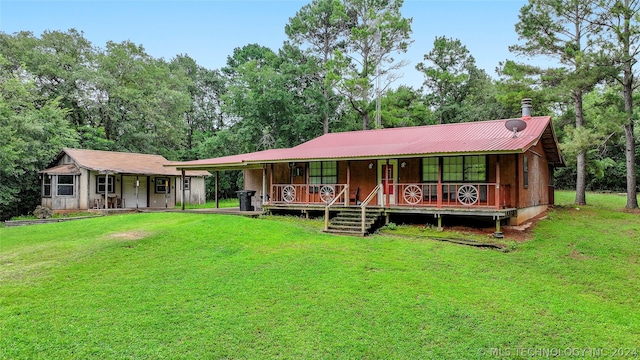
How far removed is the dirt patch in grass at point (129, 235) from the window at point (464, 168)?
1034 centimetres

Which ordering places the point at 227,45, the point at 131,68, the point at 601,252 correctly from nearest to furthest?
1. the point at 601,252
2. the point at 131,68
3. the point at 227,45

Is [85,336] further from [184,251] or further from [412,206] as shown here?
[412,206]

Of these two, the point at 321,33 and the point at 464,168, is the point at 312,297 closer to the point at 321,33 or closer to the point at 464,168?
the point at 464,168

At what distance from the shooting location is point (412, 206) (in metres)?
12.9

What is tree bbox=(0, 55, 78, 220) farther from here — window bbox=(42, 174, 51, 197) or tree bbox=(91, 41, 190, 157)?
tree bbox=(91, 41, 190, 157)

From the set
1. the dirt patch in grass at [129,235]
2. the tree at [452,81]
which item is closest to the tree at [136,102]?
the dirt patch in grass at [129,235]

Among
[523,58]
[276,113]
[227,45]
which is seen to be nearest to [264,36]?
[227,45]

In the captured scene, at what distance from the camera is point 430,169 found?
13.6m

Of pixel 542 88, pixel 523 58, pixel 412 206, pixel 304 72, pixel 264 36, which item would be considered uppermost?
pixel 264 36

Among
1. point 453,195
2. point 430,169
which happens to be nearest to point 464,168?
point 453,195

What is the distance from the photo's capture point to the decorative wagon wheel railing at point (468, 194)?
12.1 metres

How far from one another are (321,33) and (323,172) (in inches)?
804

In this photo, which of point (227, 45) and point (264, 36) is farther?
point (227, 45)

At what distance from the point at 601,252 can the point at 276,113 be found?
2442cm
